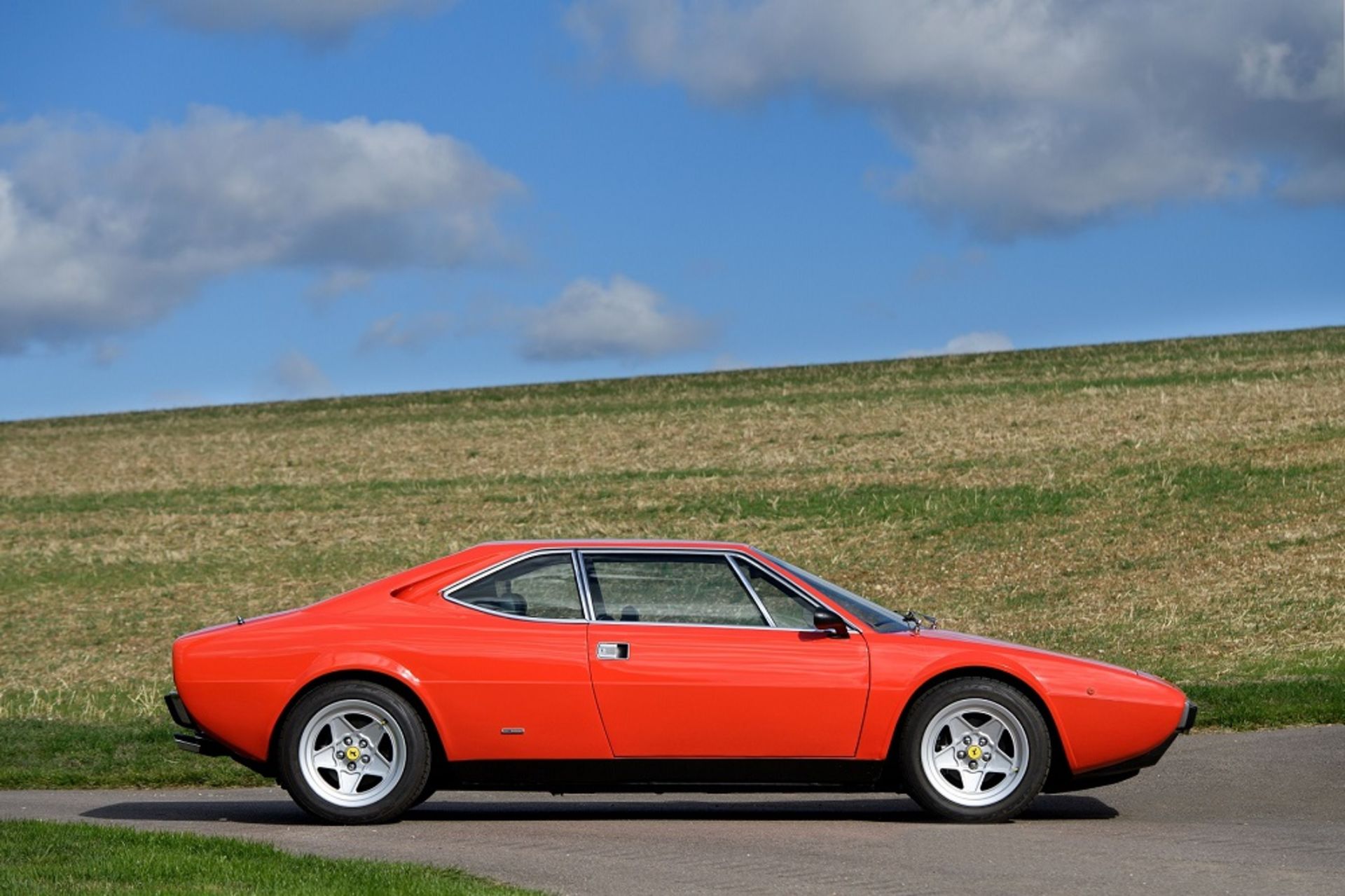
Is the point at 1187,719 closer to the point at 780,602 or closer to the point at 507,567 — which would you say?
the point at 780,602

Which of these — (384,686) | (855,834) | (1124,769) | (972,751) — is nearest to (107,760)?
(384,686)

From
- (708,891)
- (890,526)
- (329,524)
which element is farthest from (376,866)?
(329,524)

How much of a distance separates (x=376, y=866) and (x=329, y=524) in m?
20.6

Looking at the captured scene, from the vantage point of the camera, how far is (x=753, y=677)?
920 centimetres

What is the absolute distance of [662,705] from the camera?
9.21 metres

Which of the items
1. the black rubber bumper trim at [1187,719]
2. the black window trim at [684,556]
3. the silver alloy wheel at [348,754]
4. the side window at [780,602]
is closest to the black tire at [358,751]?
the silver alloy wheel at [348,754]

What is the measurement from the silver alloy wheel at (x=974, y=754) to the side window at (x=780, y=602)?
86cm

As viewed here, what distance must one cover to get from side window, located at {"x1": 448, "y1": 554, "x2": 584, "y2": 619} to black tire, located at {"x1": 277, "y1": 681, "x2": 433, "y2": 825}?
68 cm

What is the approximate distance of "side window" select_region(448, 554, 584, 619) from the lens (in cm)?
952

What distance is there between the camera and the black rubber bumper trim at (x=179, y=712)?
956 centimetres

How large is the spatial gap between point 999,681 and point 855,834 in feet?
3.67

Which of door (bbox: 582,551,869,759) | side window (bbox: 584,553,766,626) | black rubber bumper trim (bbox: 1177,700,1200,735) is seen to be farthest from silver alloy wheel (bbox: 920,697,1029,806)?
side window (bbox: 584,553,766,626)

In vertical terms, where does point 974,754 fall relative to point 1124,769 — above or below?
above

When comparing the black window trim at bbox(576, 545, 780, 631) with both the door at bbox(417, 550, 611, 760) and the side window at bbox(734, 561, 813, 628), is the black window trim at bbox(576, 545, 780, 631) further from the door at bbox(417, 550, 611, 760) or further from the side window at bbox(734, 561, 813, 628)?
the door at bbox(417, 550, 611, 760)
